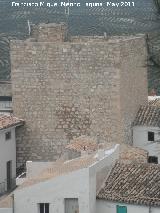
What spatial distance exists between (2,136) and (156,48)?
11.7 metres

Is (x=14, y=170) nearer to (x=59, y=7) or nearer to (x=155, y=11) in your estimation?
(x=155, y=11)

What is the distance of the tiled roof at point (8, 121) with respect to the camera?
2481 cm

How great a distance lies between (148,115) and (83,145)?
533 cm

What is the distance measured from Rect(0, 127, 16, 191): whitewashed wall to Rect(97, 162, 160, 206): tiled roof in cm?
567

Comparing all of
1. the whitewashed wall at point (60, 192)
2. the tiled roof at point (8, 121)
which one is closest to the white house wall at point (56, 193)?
the whitewashed wall at point (60, 192)

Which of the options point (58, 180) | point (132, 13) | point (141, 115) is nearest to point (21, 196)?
point (58, 180)

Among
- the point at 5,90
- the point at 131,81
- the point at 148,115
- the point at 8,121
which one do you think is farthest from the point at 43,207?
the point at 5,90

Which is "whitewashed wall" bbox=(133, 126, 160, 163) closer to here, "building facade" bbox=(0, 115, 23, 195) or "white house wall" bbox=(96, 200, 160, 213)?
"building facade" bbox=(0, 115, 23, 195)

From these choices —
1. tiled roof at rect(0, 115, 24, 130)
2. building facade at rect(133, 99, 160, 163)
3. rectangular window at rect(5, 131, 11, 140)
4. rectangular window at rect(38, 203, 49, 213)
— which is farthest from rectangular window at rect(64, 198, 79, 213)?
building facade at rect(133, 99, 160, 163)

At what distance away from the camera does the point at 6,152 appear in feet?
83.1

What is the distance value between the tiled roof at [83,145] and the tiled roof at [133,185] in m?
2.14

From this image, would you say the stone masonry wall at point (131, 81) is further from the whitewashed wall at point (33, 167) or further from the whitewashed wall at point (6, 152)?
the whitewashed wall at point (6, 152)

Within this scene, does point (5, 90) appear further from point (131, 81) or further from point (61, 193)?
point (61, 193)

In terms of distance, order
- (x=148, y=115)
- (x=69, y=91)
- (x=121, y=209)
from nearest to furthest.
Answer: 1. (x=121, y=209)
2. (x=69, y=91)
3. (x=148, y=115)
